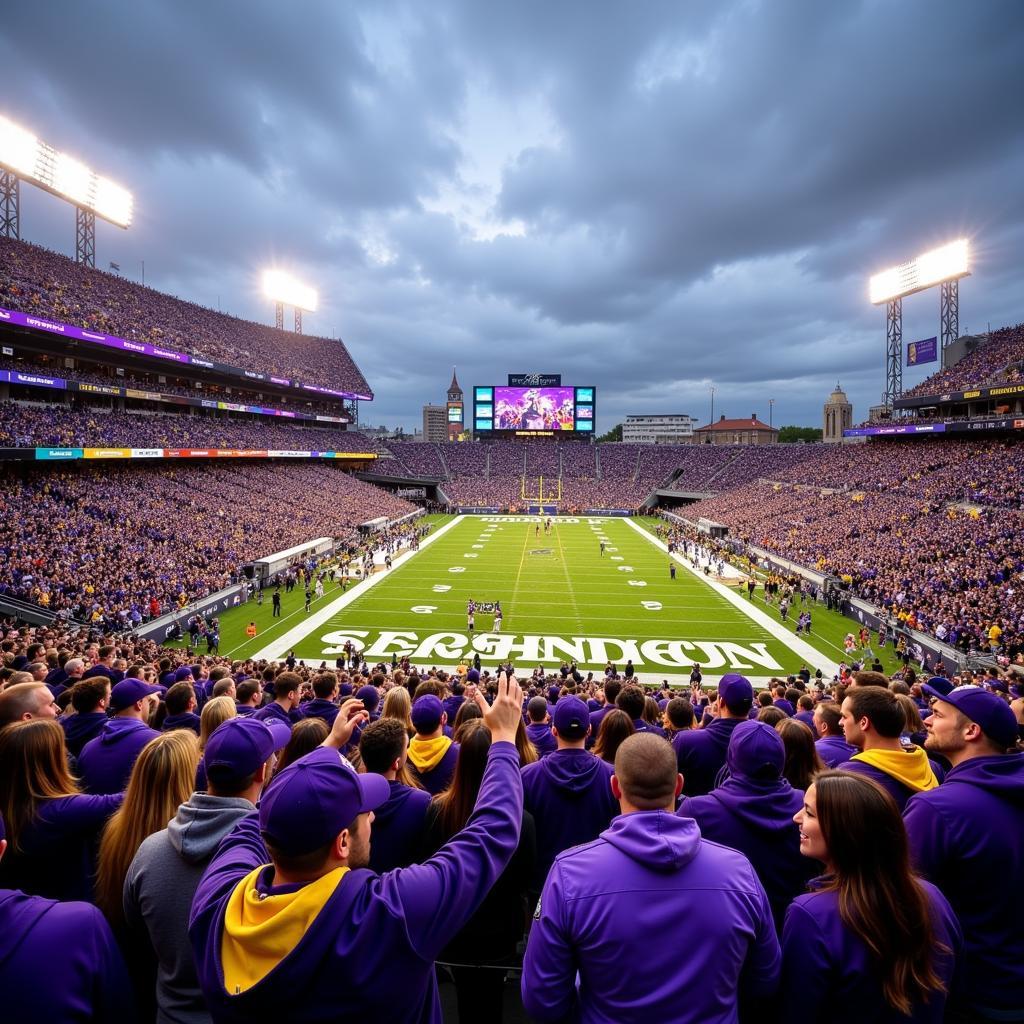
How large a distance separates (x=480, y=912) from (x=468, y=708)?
2756 millimetres

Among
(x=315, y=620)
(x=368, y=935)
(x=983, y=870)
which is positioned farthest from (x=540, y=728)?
(x=315, y=620)

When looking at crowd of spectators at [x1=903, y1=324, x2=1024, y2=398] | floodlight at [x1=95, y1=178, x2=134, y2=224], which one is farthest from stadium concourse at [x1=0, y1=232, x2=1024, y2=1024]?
floodlight at [x1=95, y1=178, x2=134, y2=224]

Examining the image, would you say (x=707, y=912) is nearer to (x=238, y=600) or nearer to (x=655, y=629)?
(x=655, y=629)

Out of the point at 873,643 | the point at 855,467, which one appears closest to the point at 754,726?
the point at 873,643

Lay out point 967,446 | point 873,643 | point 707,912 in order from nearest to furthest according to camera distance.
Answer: point 707,912 < point 873,643 < point 967,446

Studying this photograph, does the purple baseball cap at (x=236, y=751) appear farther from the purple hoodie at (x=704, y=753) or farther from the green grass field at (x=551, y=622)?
the green grass field at (x=551, y=622)

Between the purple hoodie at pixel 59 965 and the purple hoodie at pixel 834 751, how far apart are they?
466 centimetres

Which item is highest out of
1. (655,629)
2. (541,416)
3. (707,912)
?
(541,416)

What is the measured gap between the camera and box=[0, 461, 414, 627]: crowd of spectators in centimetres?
2103

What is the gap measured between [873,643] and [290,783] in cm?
2539

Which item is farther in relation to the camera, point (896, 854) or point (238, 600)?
point (238, 600)

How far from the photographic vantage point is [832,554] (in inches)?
1251

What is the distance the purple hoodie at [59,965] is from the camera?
1840 mm

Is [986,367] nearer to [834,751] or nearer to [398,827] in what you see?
A: [834,751]
